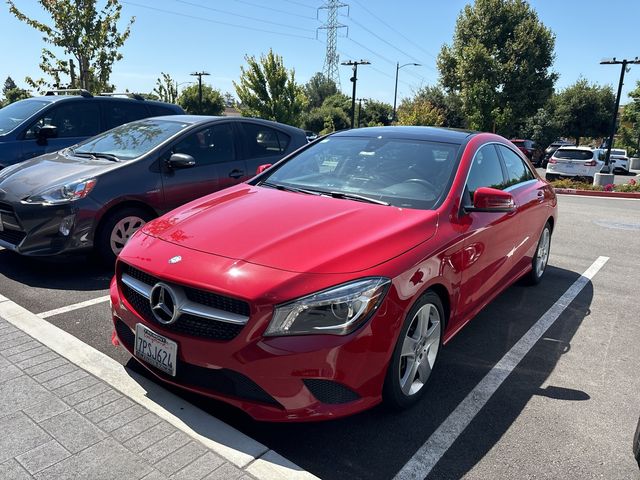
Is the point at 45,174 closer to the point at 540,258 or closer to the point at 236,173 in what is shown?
the point at 236,173

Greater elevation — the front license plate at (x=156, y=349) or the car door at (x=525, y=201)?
the car door at (x=525, y=201)

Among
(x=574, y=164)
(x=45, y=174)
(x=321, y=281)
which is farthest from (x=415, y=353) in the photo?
(x=574, y=164)

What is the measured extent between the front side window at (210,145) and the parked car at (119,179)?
11mm

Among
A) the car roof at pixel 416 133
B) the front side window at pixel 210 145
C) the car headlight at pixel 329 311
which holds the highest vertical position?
the car roof at pixel 416 133

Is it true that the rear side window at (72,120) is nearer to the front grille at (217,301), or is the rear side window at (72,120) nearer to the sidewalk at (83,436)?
the sidewalk at (83,436)

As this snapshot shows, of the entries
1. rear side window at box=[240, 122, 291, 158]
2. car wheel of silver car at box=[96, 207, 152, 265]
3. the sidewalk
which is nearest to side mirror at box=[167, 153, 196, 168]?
car wheel of silver car at box=[96, 207, 152, 265]

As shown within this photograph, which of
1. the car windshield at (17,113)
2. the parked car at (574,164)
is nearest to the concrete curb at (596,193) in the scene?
the parked car at (574,164)

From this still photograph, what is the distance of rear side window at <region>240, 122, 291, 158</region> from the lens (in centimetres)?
639

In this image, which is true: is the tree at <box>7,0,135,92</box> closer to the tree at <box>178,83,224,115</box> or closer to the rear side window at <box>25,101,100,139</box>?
the rear side window at <box>25,101,100,139</box>

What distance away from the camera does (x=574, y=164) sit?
19.4 meters

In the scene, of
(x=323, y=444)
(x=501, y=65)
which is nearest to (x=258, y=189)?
(x=323, y=444)

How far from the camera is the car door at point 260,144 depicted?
6332 mm

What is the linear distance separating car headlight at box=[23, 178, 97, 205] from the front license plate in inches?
99.9

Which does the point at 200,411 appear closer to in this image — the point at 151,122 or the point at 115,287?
the point at 115,287
